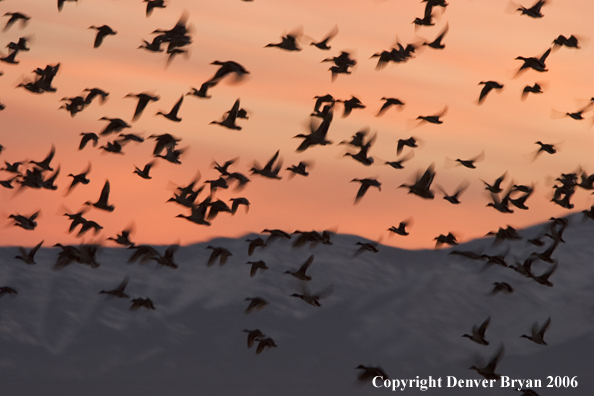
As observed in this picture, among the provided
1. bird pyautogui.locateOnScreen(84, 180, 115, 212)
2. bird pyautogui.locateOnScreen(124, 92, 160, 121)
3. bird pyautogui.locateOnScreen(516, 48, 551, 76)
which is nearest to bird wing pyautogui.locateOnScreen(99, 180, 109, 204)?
bird pyautogui.locateOnScreen(84, 180, 115, 212)

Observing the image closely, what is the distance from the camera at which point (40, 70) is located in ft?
159

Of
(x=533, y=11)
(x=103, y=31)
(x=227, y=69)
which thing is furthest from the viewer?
(x=103, y=31)

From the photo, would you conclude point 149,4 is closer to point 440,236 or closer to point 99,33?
point 99,33

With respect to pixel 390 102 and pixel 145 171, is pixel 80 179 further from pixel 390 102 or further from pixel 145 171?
pixel 390 102

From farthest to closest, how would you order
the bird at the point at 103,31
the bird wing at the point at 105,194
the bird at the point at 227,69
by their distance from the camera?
the bird at the point at 103,31
the bird wing at the point at 105,194
the bird at the point at 227,69

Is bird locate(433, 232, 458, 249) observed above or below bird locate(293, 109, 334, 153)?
below

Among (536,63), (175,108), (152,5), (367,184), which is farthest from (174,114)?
(536,63)

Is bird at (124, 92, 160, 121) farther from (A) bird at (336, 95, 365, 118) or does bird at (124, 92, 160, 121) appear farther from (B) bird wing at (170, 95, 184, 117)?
(A) bird at (336, 95, 365, 118)

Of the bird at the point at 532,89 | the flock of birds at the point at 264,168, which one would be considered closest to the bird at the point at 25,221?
the flock of birds at the point at 264,168

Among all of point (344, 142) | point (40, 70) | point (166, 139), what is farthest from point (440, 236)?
point (40, 70)

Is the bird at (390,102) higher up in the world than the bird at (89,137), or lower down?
higher up

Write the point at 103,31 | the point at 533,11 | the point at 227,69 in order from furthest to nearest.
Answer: the point at 103,31 → the point at 533,11 → the point at 227,69

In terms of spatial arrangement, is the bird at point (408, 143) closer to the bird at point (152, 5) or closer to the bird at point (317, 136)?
the bird at point (317, 136)

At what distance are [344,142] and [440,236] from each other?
25.1ft
